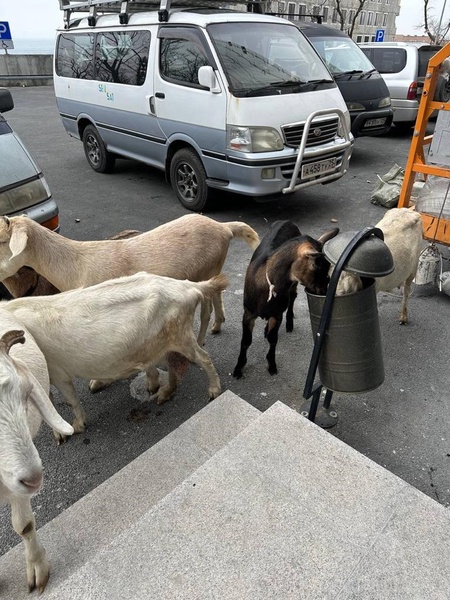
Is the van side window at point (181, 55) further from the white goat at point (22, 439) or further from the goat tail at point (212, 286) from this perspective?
the white goat at point (22, 439)

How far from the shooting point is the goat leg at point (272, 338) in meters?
3.28

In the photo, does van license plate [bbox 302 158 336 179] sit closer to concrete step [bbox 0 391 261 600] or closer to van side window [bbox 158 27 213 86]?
van side window [bbox 158 27 213 86]

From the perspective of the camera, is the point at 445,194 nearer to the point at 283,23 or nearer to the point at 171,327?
the point at 171,327

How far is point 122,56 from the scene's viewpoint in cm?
684

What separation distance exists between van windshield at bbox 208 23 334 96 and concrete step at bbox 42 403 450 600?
4818 millimetres

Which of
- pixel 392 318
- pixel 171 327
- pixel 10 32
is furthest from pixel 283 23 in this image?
pixel 10 32

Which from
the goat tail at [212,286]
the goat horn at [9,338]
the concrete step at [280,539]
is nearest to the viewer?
the goat horn at [9,338]

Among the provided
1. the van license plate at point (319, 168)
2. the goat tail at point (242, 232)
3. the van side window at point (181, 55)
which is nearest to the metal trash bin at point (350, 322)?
the goat tail at point (242, 232)

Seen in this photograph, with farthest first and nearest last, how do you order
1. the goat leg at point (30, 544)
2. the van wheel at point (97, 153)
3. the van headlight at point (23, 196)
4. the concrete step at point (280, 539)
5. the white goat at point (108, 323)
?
the van wheel at point (97, 153) → the van headlight at point (23, 196) → the white goat at point (108, 323) → the goat leg at point (30, 544) → the concrete step at point (280, 539)

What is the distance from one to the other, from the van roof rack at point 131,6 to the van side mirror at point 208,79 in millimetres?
1335

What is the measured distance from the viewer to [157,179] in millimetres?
8469

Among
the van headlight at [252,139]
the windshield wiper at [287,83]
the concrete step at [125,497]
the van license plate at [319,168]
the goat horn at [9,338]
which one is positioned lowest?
the concrete step at [125,497]

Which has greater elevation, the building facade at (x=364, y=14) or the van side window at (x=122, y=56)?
the building facade at (x=364, y=14)

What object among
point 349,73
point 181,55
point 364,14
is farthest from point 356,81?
point 364,14
